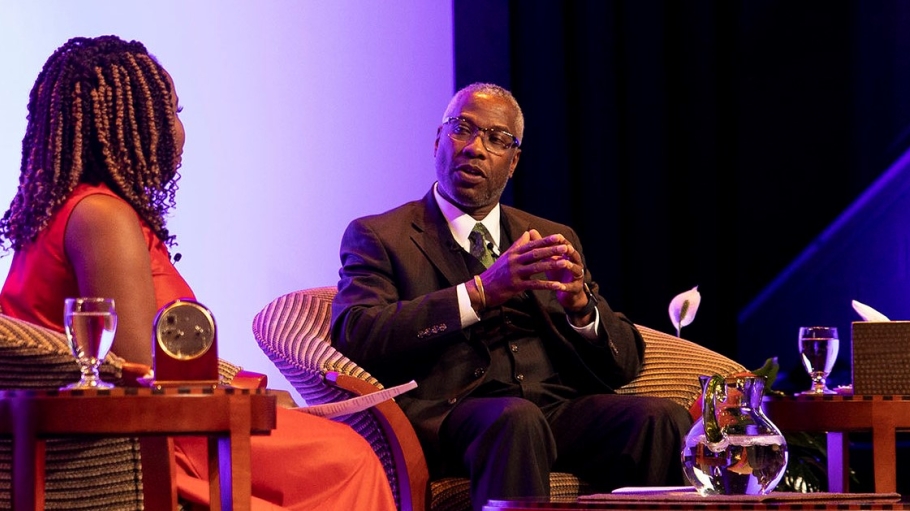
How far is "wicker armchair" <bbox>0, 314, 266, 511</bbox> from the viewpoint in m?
1.90

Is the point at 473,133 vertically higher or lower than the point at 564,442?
higher

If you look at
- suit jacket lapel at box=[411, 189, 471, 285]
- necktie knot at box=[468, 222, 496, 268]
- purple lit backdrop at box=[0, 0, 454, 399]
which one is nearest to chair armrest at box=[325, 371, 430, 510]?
suit jacket lapel at box=[411, 189, 471, 285]

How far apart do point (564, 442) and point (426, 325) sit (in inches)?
17.2

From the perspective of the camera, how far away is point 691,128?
4.74 meters

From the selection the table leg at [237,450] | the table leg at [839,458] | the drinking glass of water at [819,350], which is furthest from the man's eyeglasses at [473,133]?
the table leg at [237,450]

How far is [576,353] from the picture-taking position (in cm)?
323

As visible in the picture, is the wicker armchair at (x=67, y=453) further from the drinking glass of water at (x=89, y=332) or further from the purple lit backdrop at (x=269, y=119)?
the purple lit backdrop at (x=269, y=119)

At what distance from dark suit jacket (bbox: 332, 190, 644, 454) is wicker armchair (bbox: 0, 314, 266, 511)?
40.2 inches

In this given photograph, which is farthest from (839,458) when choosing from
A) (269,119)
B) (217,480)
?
(269,119)

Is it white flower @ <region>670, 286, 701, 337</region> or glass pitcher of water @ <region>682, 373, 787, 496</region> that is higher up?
white flower @ <region>670, 286, 701, 337</region>

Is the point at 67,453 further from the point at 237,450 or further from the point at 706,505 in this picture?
the point at 706,505

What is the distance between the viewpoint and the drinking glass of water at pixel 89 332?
72.6 inches

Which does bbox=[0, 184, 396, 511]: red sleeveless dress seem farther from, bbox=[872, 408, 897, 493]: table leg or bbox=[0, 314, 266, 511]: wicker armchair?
bbox=[872, 408, 897, 493]: table leg

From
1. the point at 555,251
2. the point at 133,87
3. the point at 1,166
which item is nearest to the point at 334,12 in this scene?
the point at 1,166
